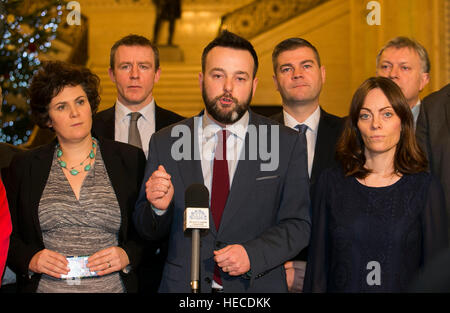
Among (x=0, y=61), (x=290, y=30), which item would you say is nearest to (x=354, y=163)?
(x=0, y=61)

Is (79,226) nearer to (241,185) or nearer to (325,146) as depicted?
(241,185)

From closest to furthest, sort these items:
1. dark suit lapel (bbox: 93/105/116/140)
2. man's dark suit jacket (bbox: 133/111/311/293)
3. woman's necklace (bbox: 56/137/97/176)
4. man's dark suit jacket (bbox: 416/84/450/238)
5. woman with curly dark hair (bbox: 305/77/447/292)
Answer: man's dark suit jacket (bbox: 133/111/311/293) < woman with curly dark hair (bbox: 305/77/447/292) < woman's necklace (bbox: 56/137/97/176) < man's dark suit jacket (bbox: 416/84/450/238) < dark suit lapel (bbox: 93/105/116/140)

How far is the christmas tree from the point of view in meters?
7.30

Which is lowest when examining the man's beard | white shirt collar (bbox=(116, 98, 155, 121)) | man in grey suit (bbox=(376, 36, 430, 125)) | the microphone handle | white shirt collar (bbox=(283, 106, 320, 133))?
the microphone handle

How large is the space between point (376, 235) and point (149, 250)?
1051mm

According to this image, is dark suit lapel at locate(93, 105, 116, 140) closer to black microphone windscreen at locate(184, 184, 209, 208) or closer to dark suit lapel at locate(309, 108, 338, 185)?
dark suit lapel at locate(309, 108, 338, 185)

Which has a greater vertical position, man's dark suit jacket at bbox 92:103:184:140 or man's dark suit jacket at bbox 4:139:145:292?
man's dark suit jacket at bbox 92:103:184:140

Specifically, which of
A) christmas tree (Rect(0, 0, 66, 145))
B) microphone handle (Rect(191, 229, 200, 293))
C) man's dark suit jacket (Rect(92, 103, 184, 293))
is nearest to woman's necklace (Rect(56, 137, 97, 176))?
man's dark suit jacket (Rect(92, 103, 184, 293))

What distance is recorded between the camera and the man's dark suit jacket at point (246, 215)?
2.62 m

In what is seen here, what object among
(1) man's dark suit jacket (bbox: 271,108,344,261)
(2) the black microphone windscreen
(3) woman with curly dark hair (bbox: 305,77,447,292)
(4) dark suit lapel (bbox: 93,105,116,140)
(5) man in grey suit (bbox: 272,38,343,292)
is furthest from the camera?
(4) dark suit lapel (bbox: 93,105,116,140)

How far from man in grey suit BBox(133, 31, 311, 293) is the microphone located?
49cm

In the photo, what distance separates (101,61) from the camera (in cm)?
1496

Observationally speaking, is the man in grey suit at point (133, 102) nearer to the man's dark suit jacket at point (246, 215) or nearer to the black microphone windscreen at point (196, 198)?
the man's dark suit jacket at point (246, 215)
